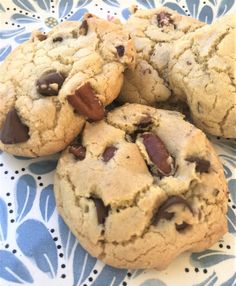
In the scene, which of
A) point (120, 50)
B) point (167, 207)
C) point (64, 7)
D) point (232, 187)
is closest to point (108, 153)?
point (167, 207)

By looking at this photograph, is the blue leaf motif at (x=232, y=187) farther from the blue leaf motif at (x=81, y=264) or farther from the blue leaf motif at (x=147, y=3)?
the blue leaf motif at (x=147, y=3)

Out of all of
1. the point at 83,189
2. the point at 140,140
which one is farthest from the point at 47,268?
the point at 140,140

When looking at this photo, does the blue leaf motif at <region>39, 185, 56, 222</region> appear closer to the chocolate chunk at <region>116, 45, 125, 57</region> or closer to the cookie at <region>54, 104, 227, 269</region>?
the cookie at <region>54, 104, 227, 269</region>

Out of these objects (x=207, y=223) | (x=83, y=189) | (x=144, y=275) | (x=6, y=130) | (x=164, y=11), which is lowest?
(x=144, y=275)

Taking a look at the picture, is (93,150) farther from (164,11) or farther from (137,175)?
(164,11)

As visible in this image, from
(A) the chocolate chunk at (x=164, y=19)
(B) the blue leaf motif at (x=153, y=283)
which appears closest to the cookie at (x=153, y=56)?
(A) the chocolate chunk at (x=164, y=19)

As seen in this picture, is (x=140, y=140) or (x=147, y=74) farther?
(x=147, y=74)
